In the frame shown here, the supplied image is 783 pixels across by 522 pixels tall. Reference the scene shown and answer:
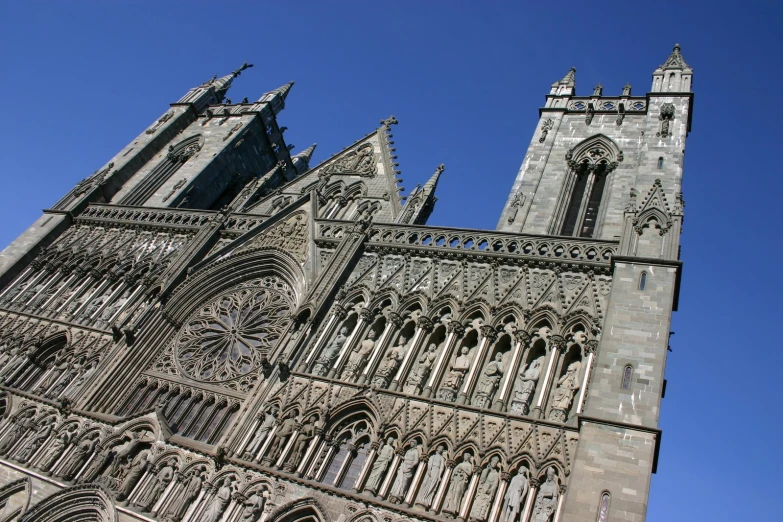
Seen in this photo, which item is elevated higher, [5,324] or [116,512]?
[5,324]

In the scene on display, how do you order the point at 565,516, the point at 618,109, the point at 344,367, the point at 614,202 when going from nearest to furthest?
the point at 565,516
the point at 344,367
the point at 614,202
the point at 618,109

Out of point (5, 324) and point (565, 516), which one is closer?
point (565, 516)

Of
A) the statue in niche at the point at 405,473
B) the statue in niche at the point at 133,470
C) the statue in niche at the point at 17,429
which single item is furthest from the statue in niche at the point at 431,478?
the statue in niche at the point at 17,429

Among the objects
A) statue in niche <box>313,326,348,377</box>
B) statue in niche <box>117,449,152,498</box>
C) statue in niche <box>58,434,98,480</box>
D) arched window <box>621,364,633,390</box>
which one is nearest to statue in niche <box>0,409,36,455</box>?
statue in niche <box>58,434,98,480</box>

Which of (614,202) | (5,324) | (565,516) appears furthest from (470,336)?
(5,324)

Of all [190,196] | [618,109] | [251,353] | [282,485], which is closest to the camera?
[282,485]

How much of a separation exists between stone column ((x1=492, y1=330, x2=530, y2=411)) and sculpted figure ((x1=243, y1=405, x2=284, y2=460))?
4.51 m

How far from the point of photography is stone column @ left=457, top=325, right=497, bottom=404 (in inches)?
522

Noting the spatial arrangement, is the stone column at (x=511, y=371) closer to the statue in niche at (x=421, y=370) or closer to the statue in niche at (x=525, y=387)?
the statue in niche at (x=525, y=387)

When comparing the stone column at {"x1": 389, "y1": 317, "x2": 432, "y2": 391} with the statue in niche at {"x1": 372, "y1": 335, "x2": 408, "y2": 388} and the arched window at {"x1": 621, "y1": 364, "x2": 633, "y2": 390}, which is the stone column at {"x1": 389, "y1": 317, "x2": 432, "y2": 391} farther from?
the arched window at {"x1": 621, "y1": 364, "x2": 633, "y2": 390}

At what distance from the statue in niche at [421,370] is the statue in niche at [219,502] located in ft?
12.8

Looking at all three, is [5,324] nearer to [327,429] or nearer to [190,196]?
[190,196]

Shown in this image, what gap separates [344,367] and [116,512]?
5.24m

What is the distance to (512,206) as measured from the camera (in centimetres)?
1914
